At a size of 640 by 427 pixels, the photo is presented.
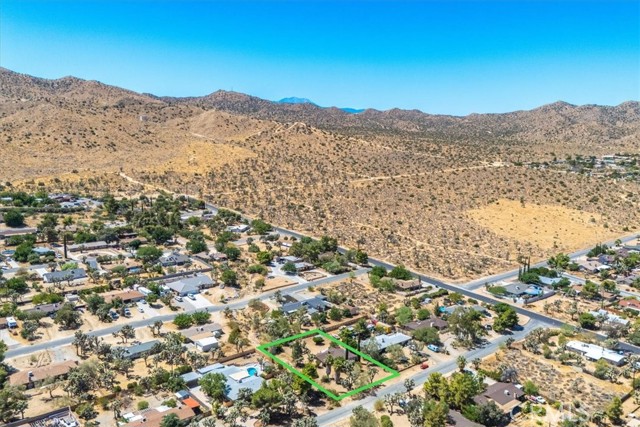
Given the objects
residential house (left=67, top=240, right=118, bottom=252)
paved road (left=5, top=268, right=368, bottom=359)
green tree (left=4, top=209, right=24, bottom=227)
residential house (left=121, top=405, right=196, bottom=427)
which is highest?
green tree (left=4, top=209, right=24, bottom=227)

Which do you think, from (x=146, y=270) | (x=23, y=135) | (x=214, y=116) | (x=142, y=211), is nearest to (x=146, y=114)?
(x=214, y=116)

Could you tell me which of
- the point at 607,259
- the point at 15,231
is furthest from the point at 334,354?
the point at 15,231

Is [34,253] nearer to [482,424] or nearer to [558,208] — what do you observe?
[482,424]

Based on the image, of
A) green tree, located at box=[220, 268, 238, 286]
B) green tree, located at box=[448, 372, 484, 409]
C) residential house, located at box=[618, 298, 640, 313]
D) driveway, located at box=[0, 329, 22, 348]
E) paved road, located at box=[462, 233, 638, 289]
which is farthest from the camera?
paved road, located at box=[462, 233, 638, 289]

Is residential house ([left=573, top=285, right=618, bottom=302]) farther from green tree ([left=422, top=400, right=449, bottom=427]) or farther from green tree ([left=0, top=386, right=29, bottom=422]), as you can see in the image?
green tree ([left=0, top=386, right=29, bottom=422])

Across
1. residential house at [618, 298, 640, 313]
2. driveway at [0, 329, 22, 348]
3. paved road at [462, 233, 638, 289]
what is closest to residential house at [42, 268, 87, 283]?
driveway at [0, 329, 22, 348]

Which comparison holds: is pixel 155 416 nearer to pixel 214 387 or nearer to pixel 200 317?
pixel 214 387
